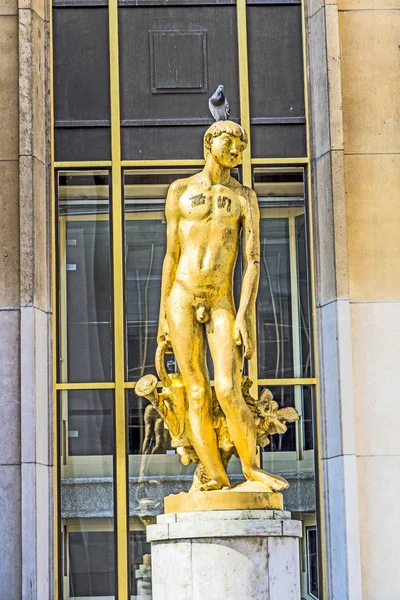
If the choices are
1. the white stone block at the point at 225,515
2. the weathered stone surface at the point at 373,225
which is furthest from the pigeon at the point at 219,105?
A: the white stone block at the point at 225,515

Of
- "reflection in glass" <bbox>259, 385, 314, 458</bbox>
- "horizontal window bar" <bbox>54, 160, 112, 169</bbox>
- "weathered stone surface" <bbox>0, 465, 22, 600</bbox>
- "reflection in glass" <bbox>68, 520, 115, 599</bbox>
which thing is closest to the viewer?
"weathered stone surface" <bbox>0, 465, 22, 600</bbox>

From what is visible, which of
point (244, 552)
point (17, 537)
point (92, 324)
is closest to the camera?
point (244, 552)

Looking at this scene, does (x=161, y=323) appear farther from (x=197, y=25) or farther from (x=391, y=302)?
(x=197, y=25)

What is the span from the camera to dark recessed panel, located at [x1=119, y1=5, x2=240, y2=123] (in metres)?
15.3

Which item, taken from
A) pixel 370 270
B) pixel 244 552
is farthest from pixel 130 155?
pixel 244 552

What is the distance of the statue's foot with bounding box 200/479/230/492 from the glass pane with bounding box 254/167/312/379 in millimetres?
3970

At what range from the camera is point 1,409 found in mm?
14109

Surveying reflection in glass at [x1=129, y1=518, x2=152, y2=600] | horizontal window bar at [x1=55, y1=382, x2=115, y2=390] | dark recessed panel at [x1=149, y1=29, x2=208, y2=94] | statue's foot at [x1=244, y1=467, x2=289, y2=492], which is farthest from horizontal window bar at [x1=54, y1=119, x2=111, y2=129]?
statue's foot at [x1=244, y1=467, x2=289, y2=492]

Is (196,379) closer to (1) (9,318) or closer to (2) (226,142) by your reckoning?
(2) (226,142)

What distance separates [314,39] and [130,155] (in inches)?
94.3

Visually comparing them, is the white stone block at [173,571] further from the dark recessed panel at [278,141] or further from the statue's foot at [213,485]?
the dark recessed panel at [278,141]

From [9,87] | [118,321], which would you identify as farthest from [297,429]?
[9,87]

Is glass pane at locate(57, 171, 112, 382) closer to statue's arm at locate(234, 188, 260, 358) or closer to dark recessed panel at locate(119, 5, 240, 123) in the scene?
dark recessed panel at locate(119, 5, 240, 123)

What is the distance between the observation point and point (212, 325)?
36.2 feet
